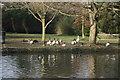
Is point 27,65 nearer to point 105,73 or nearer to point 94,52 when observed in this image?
point 105,73

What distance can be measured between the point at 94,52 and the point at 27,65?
8.48 m

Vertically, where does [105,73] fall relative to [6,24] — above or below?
below

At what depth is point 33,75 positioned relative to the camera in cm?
1359

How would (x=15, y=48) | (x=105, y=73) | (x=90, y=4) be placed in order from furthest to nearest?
(x=90, y=4) → (x=15, y=48) → (x=105, y=73)

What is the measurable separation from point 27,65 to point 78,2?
11059mm

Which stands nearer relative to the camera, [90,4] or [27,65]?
[27,65]

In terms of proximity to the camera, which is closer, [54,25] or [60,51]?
[60,51]

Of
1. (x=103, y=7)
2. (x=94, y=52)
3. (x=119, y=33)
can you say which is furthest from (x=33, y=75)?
(x=119, y=33)

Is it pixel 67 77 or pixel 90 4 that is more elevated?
pixel 90 4

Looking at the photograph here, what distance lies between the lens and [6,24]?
46.6m

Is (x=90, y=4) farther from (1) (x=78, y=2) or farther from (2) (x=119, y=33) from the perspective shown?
(2) (x=119, y=33)

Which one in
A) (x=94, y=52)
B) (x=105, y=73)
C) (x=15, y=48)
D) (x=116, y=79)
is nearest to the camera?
(x=116, y=79)

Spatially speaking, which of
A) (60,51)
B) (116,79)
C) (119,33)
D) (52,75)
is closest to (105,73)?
(116,79)

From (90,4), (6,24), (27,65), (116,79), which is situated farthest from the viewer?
(6,24)
